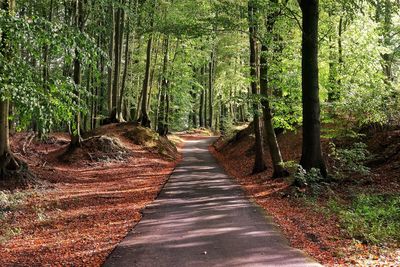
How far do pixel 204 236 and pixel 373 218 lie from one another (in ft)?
12.1

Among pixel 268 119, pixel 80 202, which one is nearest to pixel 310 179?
pixel 268 119

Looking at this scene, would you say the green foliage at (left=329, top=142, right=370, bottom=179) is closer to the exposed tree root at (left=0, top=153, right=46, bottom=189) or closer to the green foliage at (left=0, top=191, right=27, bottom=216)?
the green foliage at (left=0, top=191, right=27, bottom=216)

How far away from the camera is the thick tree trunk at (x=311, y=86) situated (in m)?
11.5

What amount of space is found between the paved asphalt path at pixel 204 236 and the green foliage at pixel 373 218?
4.84ft

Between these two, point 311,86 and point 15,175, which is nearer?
point 311,86

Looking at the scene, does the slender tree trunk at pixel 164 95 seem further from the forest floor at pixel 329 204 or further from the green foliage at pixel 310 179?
the green foliage at pixel 310 179

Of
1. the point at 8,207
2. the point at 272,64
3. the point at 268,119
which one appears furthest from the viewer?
the point at 268,119

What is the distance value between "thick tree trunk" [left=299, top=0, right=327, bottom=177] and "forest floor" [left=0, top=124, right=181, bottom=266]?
4937 mm

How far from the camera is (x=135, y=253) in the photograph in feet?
21.2

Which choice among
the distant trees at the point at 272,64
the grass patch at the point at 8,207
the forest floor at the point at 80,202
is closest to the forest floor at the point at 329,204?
the distant trees at the point at 272,64

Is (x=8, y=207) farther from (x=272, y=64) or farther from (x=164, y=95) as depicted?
(x=164, y=95)

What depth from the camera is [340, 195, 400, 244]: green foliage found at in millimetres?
7152

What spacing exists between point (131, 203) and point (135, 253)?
15.4 feet

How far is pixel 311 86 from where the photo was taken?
11.5 meters
